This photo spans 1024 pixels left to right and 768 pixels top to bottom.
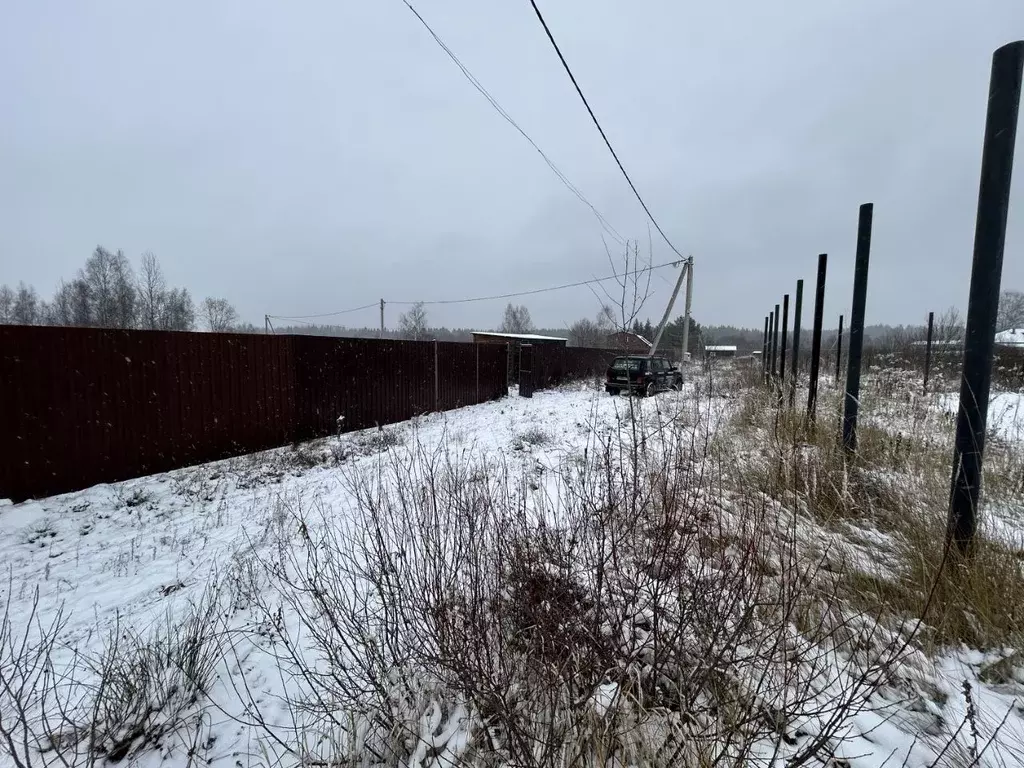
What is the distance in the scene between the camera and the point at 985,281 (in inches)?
88.9

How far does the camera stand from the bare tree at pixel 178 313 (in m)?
43.6

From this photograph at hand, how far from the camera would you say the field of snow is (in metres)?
1.63

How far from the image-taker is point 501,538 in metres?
2.10

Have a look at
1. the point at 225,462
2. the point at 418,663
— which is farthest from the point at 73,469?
the point at 418,663

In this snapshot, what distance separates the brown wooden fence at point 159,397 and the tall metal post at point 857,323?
8520 mm

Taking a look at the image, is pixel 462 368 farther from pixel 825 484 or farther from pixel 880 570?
pixel 880 570

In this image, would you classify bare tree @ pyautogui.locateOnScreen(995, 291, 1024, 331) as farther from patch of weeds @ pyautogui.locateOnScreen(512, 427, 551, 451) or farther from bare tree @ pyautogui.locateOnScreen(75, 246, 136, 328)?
bare tree @ pyautogui.locateOnScreen(75, 246, 136, 328)

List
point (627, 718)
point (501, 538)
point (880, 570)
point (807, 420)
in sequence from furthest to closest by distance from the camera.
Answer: point (807, 420) → point (880, 570) → point (501, 538) → point (627, 718)

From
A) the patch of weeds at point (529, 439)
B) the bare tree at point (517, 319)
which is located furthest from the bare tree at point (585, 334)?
the patch of weeds at point (529, 439)

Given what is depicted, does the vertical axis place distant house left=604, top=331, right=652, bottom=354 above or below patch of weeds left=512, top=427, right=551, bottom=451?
above

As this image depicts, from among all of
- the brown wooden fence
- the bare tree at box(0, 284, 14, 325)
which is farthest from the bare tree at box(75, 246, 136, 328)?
the brown wooden fence

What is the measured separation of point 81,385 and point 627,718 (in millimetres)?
7298

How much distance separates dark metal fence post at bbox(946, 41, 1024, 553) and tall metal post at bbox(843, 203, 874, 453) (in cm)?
166

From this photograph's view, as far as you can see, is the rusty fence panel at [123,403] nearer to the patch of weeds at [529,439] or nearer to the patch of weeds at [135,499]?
the patch of weeds at [135,499]
